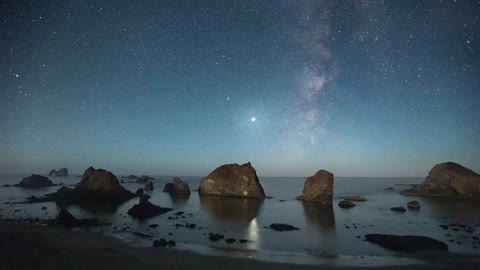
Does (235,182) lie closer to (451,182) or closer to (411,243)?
(411,243)

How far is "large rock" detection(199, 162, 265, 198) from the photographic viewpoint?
4473 inches

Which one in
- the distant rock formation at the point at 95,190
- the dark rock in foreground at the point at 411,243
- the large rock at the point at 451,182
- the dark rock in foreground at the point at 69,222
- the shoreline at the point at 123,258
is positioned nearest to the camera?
the shoreline at the point at 123,258

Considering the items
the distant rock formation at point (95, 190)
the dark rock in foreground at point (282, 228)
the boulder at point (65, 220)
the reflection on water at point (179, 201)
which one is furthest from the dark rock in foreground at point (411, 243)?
the distant rock formation at point (95, 190)

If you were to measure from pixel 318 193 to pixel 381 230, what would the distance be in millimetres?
48340

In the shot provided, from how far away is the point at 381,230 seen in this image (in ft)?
164

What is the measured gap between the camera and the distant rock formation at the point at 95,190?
276ft

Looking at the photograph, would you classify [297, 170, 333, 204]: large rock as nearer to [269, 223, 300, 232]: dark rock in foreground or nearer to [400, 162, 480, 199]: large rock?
[269, 223, 300, 232]: dark rock in foreground

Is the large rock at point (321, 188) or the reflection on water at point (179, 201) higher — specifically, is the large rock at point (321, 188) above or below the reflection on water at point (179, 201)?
above

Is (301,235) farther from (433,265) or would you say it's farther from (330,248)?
(433,265)

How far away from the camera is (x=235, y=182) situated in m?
115

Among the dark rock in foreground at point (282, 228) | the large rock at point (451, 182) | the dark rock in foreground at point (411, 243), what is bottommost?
the dark rock in foreground at point (282, 228)

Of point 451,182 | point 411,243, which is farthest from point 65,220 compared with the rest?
point 451,182

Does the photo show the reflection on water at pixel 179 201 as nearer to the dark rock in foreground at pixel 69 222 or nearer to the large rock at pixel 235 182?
the large rock at pixel 235 182

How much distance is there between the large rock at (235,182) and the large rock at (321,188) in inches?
872
